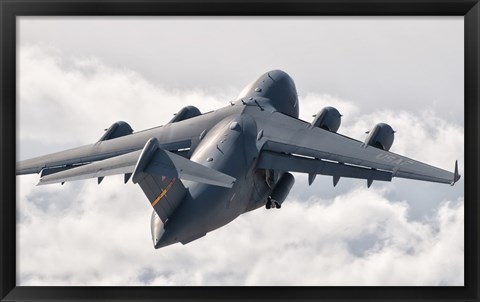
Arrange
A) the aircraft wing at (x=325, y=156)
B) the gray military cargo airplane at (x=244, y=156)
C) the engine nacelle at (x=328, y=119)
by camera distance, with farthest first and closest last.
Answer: the engine nacelle at (x=328, y=119) < the aircraft wing at (x=325, y=156) < the gray military cargo airplane at (x=244, y=156)

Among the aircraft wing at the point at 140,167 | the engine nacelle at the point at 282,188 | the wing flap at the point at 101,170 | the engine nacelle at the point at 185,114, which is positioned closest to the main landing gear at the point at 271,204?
the engine nacelle at the point at 282,188

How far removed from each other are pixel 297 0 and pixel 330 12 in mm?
585

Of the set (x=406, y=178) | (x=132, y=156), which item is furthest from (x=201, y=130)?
(x=132, y=156)

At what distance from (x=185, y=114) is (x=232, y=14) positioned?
1823 centimetres

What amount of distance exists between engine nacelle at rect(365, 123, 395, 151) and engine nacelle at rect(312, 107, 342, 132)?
2.04m

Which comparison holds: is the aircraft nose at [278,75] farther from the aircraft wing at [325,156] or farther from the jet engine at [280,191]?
the jet engine at [280,191]

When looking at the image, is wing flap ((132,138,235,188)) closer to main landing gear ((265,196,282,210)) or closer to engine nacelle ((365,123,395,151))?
main landing gear ((265,196,282,210))

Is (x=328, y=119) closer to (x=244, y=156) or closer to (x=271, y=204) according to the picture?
(x=271, y=204)

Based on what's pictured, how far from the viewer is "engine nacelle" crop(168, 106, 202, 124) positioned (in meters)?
30.7

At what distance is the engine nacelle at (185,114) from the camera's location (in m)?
30.7

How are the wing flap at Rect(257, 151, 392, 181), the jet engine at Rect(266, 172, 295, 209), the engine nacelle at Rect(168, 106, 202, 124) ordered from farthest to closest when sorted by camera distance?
1. the engine nacelle at Rect(168, 106, 202, 124)
2. the jet engine at Rect(266, 172, 295, 209)
3. the wing flap at Rect(257, 151, 392, 181)

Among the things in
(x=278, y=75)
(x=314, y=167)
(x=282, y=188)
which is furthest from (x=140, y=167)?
(x=278, y=75)

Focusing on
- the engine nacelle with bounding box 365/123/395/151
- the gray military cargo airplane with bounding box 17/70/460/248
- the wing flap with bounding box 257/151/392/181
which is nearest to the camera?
the gray military cargo airplane with bounding box 17/70/460/248

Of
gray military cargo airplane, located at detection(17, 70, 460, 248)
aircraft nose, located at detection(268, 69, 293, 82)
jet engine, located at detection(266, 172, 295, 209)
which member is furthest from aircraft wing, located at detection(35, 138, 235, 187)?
aircraft nose, located at detection(268, 69, 293, 82)
